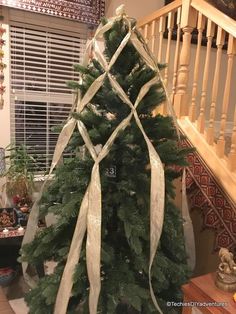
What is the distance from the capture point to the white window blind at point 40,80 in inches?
104

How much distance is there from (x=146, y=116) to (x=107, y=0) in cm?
218

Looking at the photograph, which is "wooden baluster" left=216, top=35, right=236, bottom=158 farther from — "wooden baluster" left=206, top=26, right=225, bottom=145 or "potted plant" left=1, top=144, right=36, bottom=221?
"potted plant" left=1, top=144, right=36, bottom=221

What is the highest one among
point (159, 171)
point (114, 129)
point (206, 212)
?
point (114, 129)

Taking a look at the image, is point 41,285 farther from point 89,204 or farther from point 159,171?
point 159,171

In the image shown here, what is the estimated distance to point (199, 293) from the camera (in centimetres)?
111

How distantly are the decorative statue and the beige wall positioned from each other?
2.61 metres

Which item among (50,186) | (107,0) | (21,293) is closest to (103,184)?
(50,186)

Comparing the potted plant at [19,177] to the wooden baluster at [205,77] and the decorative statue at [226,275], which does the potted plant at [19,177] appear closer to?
the wooden baluster at [205,77]

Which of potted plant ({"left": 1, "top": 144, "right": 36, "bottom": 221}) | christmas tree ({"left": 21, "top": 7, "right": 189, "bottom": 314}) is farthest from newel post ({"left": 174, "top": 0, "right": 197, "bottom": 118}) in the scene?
potted plant ({"left": 1, "top": 144, "right": 36, "bottom": 221})

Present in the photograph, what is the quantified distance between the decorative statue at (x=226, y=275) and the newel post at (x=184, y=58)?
1097 mm

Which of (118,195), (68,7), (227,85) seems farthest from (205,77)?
(68,7)

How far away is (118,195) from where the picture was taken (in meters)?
1.10

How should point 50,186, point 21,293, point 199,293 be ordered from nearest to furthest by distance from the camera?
point 199,293 < point 50,186 < point 21,293

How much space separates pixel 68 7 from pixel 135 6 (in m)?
0.76
